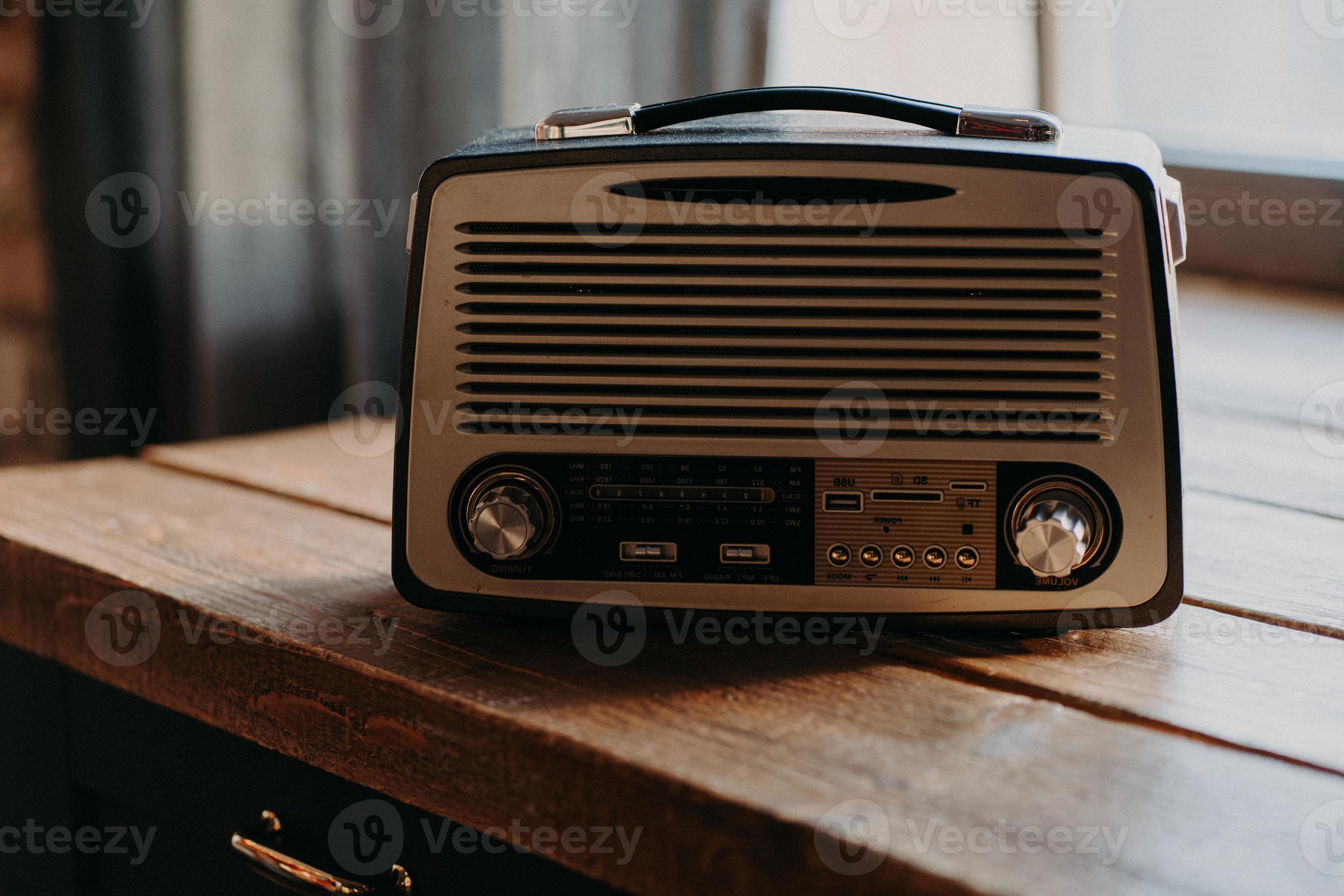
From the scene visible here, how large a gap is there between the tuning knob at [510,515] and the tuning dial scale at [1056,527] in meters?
0.23

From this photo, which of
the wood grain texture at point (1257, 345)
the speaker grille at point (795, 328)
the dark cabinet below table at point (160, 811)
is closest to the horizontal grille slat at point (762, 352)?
the speaker grille at point (795, 328)

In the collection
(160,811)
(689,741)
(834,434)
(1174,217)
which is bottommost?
(160,811)

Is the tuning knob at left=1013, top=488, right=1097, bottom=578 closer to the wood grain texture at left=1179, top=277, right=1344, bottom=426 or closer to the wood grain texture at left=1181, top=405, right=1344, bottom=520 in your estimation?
the wood grain texture at left=1181, top=405, right=1344, bottom=520

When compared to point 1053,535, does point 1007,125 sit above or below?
above

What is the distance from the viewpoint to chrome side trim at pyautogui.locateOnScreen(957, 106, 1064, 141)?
583 millimetres

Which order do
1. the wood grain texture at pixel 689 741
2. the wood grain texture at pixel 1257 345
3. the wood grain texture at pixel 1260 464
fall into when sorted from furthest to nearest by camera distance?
1. the wood grain texture at pixel 1257 345
2. the wood grain texture at pixel 1260 464
3. the wood grain texture at pixel 689 741

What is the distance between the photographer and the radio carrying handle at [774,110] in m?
0.60

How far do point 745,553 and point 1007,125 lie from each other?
25 centimetres

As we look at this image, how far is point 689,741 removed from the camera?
1.64 feet

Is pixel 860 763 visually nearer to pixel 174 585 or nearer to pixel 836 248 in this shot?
pixel 836 248

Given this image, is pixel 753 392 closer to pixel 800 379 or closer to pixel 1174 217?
pixel 800 379

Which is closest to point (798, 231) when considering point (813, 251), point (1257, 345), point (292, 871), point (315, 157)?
point (813, 251)

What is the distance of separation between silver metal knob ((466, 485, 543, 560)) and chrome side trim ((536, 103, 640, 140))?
19 cm

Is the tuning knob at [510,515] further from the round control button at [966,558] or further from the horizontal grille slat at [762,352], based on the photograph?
the round control button at [966,558]
